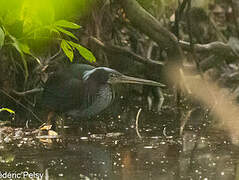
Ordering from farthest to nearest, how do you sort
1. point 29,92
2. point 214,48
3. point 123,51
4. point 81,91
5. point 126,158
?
point 214,48
point 123,51
point 29,92
point 81,91
point 126,158

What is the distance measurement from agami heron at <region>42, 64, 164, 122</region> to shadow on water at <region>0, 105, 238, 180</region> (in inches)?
7.8

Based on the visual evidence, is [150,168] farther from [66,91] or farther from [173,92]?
[173,92]

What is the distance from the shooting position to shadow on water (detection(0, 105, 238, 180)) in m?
3.62

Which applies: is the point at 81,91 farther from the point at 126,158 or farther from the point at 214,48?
the point at 214,48

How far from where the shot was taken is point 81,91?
5.20m

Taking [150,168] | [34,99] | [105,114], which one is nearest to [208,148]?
[150,168]

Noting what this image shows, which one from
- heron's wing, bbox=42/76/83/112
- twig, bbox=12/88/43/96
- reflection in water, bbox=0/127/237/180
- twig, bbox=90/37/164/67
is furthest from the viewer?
twig, bbox=90/37/164/67

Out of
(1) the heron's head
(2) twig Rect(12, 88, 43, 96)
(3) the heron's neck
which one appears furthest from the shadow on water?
(2) twig Rect(12, 88, 43, 96)

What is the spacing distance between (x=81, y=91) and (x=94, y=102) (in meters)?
0.14

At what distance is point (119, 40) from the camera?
21.8 feet

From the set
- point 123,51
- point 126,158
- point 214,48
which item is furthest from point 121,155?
point 214,48

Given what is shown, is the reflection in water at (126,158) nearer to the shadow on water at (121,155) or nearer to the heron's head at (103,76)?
the shadow on water at (121,155)

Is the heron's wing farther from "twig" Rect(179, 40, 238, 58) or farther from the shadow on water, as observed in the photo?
"twig" Rect(179, 40, 238, 58)

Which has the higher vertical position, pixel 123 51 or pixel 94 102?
pixel 123 51
